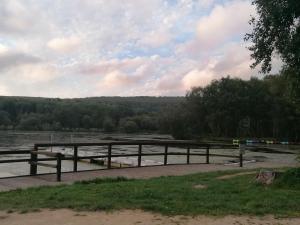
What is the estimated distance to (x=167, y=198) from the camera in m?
9.63

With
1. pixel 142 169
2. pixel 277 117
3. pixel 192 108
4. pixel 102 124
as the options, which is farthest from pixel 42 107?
pixel 142 169

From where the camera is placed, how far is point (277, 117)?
86.9m

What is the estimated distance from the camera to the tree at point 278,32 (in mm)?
13250

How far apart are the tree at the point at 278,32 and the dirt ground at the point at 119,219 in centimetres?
673

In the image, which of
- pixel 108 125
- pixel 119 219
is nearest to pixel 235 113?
pixel 108 125

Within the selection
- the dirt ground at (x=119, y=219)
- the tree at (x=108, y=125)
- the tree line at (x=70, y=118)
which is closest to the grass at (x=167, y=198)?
the dirt ground at (x=119, y=219)

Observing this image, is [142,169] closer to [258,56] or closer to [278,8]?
[258,56]

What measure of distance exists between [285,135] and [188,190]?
8259 cm

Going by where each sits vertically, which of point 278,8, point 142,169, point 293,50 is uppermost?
point 278,8

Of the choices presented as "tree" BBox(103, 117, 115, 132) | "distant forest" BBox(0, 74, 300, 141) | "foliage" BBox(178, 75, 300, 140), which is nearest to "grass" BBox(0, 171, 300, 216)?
"distant forest" BBox(0, 74, 300, 141)

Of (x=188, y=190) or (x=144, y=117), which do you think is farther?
(x=144, y=117)

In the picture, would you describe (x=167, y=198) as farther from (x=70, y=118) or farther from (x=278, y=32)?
(x=70, y=118)

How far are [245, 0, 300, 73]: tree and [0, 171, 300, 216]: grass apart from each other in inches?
153

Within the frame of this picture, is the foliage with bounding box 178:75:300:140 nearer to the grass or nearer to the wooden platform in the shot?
the wooden platform
